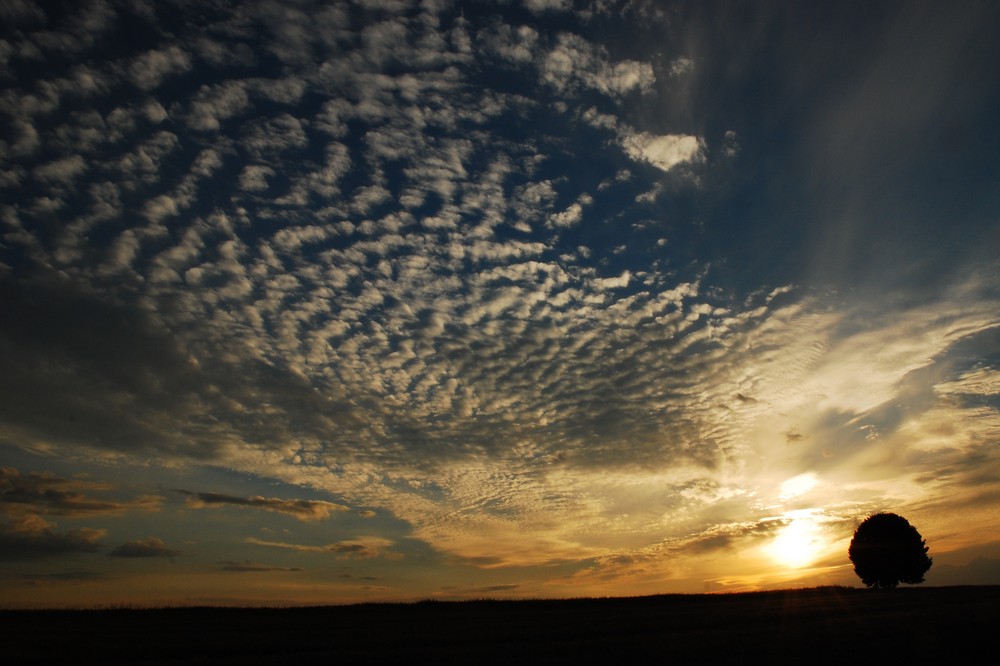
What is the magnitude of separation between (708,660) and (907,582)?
8401 centimetres

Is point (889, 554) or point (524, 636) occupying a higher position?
point (889, 554)

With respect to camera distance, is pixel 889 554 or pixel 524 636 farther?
pixel 889 554

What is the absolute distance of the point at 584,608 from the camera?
54250 millimetres

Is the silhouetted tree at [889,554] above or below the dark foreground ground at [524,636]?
above

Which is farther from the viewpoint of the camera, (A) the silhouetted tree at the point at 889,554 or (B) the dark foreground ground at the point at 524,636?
(A) the silhouetted tree at the point at 889,554

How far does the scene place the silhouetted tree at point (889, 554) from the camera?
8681 cm

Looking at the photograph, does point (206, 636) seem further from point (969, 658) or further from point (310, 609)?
point (969, 658)

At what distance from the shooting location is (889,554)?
87.1 metres

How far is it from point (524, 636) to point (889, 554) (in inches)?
3086

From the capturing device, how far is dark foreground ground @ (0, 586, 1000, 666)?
24.5 metres

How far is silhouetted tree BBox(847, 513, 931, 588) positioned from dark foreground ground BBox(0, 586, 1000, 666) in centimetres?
4529

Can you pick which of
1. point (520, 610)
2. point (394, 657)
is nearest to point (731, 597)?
point (520, 610)

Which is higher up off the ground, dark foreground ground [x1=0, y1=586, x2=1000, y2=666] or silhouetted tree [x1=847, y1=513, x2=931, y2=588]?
silhouetted tree [x1=847, y1=513, x2=931, y2=588]

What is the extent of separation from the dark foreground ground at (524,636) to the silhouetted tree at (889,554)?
45.3m
